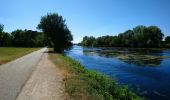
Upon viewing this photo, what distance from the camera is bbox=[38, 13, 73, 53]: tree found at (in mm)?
63000

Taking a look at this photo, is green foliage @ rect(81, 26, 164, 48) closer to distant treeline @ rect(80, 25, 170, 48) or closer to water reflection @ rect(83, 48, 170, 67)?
distant treeline @ rect(80, 25, 170, 48)

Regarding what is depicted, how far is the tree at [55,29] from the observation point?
207ft

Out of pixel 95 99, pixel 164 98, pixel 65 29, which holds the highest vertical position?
pixel 65 29

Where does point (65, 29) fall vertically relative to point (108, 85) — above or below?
above

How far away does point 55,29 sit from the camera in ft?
206

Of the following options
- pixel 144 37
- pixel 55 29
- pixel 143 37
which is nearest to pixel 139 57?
pixel 55 29

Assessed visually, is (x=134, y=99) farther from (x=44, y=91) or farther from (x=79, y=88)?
(x=44, y=91)

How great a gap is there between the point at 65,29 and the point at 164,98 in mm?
51244

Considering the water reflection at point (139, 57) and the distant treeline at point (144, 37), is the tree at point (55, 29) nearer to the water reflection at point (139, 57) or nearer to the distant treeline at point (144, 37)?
the water reflection at point (139, 57)

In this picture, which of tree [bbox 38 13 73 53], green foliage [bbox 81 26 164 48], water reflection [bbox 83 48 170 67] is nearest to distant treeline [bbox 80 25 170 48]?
green foliage [bbox 81 26 164 48]

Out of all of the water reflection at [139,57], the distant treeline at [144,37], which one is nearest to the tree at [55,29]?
the water reflection at [139,57]

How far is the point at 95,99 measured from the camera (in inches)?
412

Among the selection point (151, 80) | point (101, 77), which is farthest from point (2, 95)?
point (151, 80)

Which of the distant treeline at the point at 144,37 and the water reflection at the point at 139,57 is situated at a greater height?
the distant treeline at the point at 144,37
